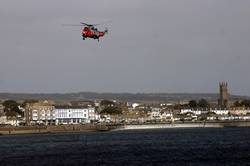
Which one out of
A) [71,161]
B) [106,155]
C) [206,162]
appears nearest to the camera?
[206,162]

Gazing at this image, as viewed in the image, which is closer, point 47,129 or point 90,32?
point 90,32

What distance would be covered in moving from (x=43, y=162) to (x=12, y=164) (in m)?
2.57

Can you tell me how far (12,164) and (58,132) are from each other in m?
110

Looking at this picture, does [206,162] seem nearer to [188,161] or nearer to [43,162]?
[188,161]

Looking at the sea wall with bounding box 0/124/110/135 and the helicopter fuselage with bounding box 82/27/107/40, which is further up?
the helicopter fuselage with bounding box 82/27/107/40

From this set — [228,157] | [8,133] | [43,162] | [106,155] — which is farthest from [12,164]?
[8,133]

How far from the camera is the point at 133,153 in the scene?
83.8 m

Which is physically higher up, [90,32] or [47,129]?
[90,32]

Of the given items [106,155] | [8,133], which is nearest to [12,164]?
[106,155]

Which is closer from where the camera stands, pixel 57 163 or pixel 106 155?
pixel 57 163

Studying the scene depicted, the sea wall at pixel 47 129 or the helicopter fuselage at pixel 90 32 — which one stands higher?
the helicopter fuselage at pixel 90 32

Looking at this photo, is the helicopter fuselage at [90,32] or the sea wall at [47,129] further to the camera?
the sea wall at [47,129]

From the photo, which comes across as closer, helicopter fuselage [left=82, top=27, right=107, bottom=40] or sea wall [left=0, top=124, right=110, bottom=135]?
helicopter fuselage [left=82, top=27, right=107, bottom=40]

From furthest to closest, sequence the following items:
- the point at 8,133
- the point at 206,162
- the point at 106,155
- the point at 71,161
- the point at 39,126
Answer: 1. the point at 39,126
2. the point at 8,133
3. the point at 106,155
4. the point at 71,161
5. the point at 206,162
